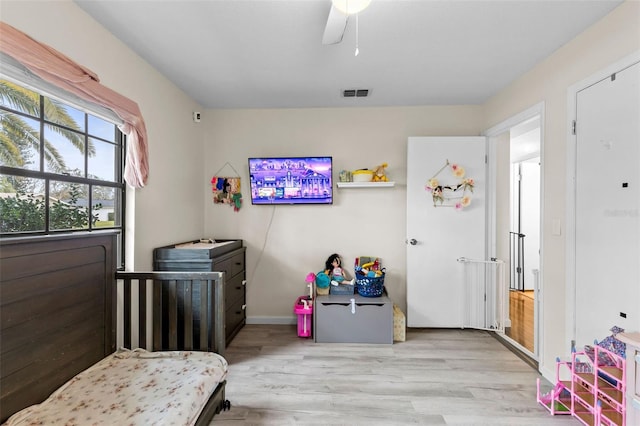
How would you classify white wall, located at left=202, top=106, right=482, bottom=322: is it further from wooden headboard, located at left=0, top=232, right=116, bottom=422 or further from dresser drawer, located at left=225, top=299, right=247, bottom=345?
wooden headboard, located at left=0, top=232, right=116, bottom=422

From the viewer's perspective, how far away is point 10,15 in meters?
1.27

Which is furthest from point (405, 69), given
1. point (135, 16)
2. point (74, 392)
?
point (74, 392)

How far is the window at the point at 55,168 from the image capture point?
4.43 ft

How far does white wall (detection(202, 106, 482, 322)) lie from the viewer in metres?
3.15

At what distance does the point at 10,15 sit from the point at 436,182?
3.16 m

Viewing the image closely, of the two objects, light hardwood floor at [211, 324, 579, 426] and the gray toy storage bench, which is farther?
the gray toy storage bench

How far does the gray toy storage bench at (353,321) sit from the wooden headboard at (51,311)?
164cm

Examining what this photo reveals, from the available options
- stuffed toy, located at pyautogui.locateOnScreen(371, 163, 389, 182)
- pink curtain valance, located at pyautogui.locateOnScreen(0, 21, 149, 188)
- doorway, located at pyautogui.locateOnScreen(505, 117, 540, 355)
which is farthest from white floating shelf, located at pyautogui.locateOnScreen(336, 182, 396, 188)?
doorway, located at pyautogui.locateOnScreen(505, 117, 540, 355)

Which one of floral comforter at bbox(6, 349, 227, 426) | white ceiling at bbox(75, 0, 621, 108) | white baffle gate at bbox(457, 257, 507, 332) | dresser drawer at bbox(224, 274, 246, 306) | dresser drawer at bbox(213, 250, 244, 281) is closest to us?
floral comforter at bbox(6, 349, 227, 426)

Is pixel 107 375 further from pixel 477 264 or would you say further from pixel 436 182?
pixel 477 264

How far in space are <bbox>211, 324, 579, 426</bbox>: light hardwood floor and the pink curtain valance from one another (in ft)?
5.64

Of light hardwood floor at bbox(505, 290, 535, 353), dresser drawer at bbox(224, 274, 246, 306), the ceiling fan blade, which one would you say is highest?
the ceiling fan blade

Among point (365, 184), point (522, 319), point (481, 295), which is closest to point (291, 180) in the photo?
point (365, 184)

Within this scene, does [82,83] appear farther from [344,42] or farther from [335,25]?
[344,42]
